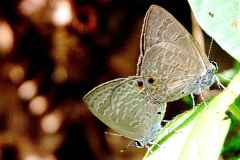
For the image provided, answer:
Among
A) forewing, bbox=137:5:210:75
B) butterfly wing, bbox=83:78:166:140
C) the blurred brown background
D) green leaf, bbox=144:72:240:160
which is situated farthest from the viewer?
the blurred brown background

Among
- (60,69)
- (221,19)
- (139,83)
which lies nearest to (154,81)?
(139,83)

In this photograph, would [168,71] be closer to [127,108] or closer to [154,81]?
[154,81]

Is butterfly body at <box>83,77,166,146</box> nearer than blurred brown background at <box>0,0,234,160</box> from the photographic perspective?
Yes

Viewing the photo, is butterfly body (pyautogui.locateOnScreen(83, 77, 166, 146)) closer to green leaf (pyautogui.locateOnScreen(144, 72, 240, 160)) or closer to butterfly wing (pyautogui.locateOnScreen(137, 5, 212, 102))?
butterfly wing (pyautogui.locateOnScreen(137, 5, 212, 102))

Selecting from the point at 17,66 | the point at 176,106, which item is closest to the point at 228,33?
the point at 176,106

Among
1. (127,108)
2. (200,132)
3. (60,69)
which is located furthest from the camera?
(60,69)

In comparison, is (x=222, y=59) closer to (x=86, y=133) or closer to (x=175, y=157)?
(x=86, y=133)

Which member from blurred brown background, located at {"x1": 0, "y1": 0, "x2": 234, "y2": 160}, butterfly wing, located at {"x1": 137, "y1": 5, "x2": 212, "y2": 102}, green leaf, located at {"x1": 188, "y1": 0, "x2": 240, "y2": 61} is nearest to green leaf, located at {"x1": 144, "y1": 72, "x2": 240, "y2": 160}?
green leaf, located at {"x1": 188, "y1": 0, "x2": 240, "y2": 61}

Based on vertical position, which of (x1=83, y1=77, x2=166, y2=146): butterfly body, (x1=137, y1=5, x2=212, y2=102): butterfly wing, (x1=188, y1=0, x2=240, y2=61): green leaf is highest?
(x1=188, y1=0, x2=240, y2=61): green leaf
